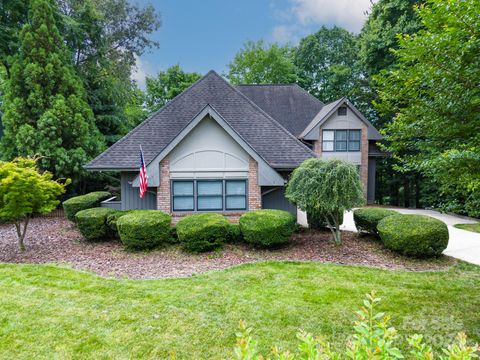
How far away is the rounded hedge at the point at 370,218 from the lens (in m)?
9.95

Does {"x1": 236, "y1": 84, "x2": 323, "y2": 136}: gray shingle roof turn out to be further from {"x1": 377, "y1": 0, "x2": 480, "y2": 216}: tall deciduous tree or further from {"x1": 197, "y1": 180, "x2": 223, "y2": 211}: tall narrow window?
{"x1": 377, "y1": 0, "x2": 480, "y2": 216}: tall deciduous tree

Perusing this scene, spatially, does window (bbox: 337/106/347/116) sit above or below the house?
above

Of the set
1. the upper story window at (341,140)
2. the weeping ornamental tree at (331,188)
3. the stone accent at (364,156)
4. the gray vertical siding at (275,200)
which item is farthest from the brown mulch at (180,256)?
the stone accent at (364,156)

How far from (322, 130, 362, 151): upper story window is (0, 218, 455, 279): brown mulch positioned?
11.2m

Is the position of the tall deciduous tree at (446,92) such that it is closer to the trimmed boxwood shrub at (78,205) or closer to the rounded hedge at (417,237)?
the rounded hedge at (417,237)

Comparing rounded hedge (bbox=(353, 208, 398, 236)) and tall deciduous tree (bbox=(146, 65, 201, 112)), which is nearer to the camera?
rounded hedge (bbox=(353, 208, 398, 236))

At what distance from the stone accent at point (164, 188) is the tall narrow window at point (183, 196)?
10.1 inches

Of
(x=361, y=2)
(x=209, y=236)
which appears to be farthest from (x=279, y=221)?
(x=361, y=2)

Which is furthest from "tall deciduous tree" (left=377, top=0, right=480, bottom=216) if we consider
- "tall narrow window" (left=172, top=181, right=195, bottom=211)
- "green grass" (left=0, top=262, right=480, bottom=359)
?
"tall narrow window" (left=172, top=181, right=195, bottom=211)

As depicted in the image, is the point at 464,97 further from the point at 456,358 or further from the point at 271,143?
the point at 271,143

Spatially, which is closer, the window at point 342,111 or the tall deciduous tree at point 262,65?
the window at point 342,111

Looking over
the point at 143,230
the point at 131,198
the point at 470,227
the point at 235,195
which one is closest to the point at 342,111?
the point at 470,227

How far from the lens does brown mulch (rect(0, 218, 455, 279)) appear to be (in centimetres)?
800

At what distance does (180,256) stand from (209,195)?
Result: 3059mm
